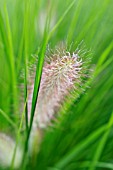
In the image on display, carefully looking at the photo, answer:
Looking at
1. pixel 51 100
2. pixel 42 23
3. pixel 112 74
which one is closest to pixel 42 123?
pixel 51 100

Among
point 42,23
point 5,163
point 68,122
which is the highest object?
point 42,23

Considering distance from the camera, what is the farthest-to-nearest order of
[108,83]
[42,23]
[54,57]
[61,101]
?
1. [42,23]
2. [108,83]
3. [61,101]
4. [54,57]

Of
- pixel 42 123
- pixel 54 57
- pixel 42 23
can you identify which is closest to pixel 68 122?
pixel 42 123

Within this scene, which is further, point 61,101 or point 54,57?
point 61,101

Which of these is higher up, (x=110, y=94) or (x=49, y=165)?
(x=110, y=94)

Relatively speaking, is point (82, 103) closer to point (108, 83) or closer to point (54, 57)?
point (108, 83)

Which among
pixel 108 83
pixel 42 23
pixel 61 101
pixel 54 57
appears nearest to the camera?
pixel 54 57

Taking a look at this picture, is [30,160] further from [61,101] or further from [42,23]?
[42,23]

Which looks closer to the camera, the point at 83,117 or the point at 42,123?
the point at 42,123

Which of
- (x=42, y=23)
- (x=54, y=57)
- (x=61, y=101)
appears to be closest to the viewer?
(x=54, y=57)
